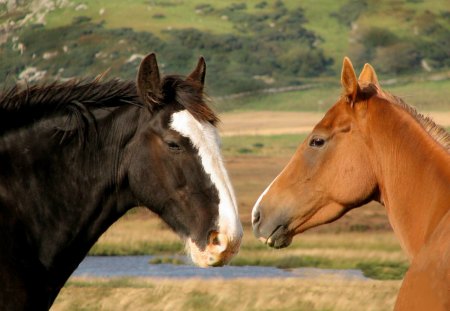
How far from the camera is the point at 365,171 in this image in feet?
23.5

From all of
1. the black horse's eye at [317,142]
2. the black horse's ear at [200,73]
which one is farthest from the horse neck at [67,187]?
the black horse's eye at [317,142]

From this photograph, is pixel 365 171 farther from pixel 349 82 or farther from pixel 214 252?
pixel 214 252

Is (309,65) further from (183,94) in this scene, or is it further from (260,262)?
(183,94)

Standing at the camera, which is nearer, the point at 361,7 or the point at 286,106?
the point at 286,106

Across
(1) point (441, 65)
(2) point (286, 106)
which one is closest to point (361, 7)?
(1) point (441, 65)

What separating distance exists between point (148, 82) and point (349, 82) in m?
1.34

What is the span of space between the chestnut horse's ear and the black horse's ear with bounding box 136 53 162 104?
125 centimetres

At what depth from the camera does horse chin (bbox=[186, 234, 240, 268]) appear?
6250 mm

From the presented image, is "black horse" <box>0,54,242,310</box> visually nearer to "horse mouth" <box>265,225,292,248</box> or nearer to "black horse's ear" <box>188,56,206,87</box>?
"black horse's ear" <box>188,56,206,87</box>

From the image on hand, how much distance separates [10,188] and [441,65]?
323ft

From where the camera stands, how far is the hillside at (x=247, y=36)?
295ft

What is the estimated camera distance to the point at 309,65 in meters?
99.3

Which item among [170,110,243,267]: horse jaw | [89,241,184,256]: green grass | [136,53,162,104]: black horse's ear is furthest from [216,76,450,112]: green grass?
[170,110,243,267]: horse jaw

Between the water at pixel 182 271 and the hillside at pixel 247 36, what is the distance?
178 ft
